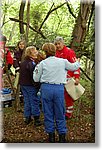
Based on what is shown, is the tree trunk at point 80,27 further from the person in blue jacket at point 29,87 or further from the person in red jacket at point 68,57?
the person in blue jacket at point 29,87

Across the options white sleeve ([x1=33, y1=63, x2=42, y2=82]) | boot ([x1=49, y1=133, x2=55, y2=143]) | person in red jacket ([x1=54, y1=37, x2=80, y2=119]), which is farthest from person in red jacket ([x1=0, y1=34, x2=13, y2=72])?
boot ([x1=49, y1=133, x2=55, y2=143])

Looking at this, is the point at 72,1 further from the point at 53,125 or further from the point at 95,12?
the point at 53,125

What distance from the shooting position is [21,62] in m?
2.24

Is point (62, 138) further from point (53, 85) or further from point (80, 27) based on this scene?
point (80, 27)

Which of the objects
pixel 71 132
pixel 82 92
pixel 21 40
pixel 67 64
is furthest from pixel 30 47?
pixel 71 132

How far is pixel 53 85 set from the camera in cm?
218

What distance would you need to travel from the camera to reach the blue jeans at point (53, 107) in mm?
2186

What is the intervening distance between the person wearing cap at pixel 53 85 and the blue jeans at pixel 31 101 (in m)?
0.06

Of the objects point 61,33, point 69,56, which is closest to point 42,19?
point 61,33

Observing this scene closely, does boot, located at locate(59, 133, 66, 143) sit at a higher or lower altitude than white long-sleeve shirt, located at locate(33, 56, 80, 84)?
lower

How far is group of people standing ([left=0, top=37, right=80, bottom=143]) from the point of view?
218 cm

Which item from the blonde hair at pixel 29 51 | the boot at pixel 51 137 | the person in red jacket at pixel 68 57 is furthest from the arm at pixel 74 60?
the boot at pixel 51 137

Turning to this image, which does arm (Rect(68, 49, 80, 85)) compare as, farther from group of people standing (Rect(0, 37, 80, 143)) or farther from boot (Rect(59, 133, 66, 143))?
boot (Rect(59, 133, 66, 143))

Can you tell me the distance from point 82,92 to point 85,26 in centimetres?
38
